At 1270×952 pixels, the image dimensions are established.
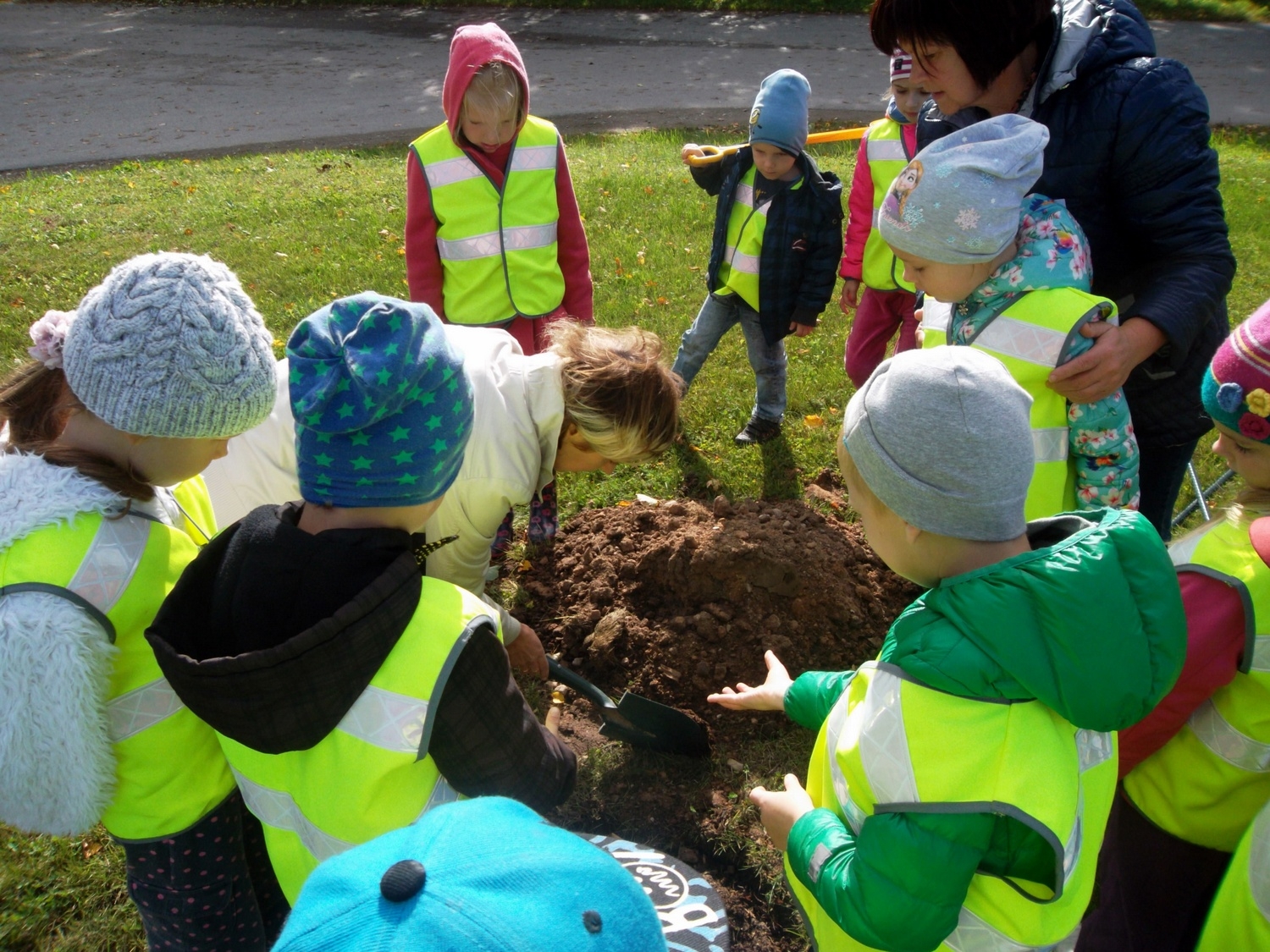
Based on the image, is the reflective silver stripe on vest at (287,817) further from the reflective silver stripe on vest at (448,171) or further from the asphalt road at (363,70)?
the asphalt road at (363,70)

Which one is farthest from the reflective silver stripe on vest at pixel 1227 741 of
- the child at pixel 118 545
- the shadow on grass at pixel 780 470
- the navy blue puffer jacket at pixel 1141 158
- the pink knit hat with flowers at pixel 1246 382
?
the shadow on grass at pixel 780 470

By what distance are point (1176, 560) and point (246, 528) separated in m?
1.80

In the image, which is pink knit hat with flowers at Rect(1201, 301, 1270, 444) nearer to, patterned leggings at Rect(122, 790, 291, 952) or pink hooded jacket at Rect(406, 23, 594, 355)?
patterned leggings at Rect(122, 790, 291, 952)

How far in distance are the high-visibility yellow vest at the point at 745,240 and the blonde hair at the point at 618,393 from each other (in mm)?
2131

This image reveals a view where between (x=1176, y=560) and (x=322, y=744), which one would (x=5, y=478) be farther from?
(x=1176, y=560)

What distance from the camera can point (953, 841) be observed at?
139cm

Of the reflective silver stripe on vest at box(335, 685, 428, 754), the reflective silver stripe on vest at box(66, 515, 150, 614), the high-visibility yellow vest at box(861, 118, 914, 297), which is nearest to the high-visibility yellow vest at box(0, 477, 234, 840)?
the reflective silver stripe on vest at box(66, 515, 150, 614)

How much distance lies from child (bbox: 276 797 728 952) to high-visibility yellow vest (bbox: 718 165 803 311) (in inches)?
150

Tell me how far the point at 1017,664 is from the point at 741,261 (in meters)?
3.51

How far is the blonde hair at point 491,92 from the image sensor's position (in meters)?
3.71

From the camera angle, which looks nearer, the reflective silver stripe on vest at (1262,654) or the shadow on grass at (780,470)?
the reflective silver stripe on vest at (1262,654)

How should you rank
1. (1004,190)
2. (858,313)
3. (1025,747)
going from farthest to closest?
1. (858,313)
2. (1004,190)
3. (1025,747)

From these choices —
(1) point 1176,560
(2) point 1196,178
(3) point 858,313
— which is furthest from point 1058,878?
(3) point 858,313

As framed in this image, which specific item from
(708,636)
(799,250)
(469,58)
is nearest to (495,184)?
(469,58)
